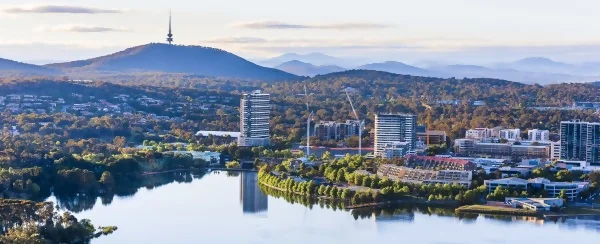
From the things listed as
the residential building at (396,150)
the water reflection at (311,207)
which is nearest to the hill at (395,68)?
the residential building at (396,150)

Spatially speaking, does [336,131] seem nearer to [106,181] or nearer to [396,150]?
[396,150]

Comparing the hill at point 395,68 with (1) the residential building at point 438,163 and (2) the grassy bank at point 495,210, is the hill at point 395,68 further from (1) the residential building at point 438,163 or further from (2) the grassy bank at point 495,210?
(2) the grassy bank at point 495,210

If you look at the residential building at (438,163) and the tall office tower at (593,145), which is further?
A: the tall office tower at (593,145)

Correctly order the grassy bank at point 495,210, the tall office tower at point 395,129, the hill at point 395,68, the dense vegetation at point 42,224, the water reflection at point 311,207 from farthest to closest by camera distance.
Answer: the hill at point 395,68
the tall office tower at point 395,129
the grassy bank at point 495,210
the water reflection at point 311,207
the dense vegetation at point 42,224

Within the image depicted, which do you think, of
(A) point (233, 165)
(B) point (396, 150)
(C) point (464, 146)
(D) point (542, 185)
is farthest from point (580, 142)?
(A) point (233, 165)

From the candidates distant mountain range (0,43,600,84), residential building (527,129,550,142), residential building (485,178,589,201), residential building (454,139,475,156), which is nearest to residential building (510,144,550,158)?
residential building (454,139,475,156)

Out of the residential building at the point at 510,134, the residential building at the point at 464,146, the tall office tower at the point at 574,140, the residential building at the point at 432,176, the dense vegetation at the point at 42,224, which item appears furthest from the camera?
the residential building at the point at 510,134

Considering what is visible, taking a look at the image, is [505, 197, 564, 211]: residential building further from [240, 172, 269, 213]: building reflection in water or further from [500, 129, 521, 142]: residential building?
[500, 129, 521, 142]: residential building
